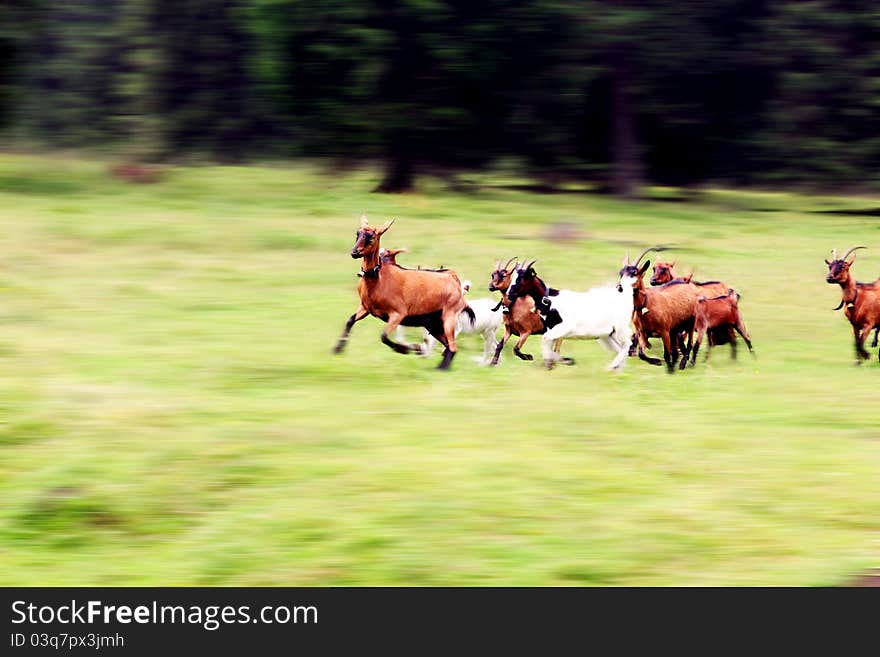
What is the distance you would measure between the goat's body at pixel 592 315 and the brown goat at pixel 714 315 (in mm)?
740

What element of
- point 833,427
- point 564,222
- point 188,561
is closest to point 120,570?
point 188,561

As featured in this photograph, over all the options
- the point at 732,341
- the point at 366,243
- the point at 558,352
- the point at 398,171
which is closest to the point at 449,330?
the point at 366,243

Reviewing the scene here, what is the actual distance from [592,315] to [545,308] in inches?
17.0

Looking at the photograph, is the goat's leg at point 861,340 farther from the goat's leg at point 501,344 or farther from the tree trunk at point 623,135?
the tree trunk at point 623,135

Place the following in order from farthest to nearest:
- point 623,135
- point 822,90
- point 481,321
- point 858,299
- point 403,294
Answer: point 623,135
point 822,90
point 858,299
point 481,321
point 403,294

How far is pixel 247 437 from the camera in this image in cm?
1043

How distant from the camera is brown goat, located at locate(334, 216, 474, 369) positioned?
11945mm

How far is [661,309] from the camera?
41.1 ft

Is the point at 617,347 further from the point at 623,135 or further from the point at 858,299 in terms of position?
the point at 623,135

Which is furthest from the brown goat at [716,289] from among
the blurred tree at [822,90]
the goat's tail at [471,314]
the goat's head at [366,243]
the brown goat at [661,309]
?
the blurred tree at [822,90]

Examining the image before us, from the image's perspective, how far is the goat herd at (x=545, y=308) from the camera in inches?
476

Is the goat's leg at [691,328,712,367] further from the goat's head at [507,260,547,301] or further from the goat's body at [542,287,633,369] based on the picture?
the goat's head at [507,260,547,301]

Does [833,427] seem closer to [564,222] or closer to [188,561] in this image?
[188,561]

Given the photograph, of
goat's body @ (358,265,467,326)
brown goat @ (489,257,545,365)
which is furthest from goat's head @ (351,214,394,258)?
brown goat @ (489,257,545,365)
